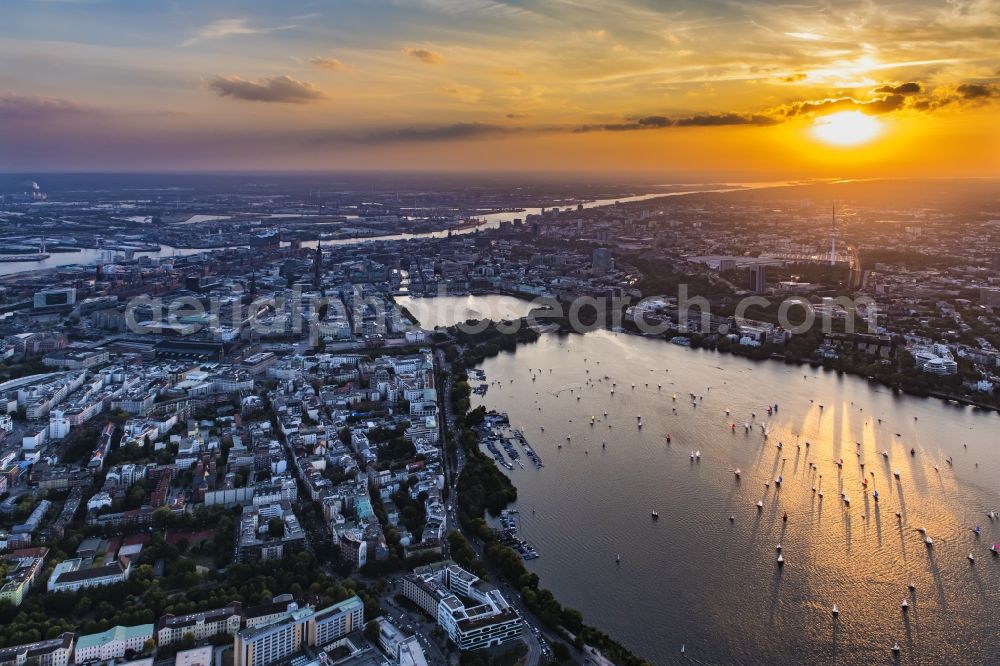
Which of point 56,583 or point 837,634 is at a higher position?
point 56,583

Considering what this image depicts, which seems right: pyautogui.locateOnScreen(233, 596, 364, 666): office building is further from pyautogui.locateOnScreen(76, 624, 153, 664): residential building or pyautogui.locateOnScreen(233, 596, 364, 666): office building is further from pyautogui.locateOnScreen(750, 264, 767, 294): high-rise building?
pyautogui.locateOnScreen(750, 264, 767, 294): high-rise building

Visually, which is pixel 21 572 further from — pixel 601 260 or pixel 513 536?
pixel 601 260

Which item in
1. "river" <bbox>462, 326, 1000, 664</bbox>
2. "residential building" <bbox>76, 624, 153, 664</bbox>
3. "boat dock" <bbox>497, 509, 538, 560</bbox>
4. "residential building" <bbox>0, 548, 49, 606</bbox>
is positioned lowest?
"river" <bbox>462, 326, 1000, 664</bbox>

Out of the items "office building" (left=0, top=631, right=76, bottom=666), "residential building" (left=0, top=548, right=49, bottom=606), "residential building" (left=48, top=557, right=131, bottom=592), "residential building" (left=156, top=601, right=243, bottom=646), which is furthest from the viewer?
"residential building" (left=48, top=557, right=131, bottom=592)

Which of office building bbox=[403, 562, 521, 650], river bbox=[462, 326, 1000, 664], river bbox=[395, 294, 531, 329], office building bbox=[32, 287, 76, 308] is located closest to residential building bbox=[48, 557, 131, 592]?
office building bbox=[403, 562, 521, 650]

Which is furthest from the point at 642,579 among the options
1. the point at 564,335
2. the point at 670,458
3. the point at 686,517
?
the point at 564,335

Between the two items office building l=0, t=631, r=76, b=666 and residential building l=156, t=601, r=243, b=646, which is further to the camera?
residential building l=156, t=601, r=243, b=646

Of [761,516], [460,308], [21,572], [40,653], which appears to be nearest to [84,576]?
[21,572]

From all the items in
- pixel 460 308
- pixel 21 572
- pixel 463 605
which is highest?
pixel 21 572

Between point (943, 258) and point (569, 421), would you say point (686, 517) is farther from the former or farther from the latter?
point (943, 258)
